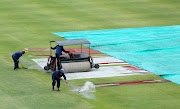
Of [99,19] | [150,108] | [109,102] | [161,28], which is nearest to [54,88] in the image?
[109,102]

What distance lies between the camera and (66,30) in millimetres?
45125

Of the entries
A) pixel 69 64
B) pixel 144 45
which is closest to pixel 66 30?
pixel 144 45

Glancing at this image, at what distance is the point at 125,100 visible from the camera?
21719 mm

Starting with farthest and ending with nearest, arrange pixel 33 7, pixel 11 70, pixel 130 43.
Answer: pixel 33 7
pixel 130 43
pixel 11 70

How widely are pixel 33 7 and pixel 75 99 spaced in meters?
36.8

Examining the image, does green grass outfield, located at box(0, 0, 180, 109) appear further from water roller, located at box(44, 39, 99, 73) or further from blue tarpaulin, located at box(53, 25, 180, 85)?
blue tarpaulin, located at box(53, 25, 180, 85)

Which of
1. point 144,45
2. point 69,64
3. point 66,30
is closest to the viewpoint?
point 69,64

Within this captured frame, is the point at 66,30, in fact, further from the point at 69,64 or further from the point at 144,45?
the point at 69,64

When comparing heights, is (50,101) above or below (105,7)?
below

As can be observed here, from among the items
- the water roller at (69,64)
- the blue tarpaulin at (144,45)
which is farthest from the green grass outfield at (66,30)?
the blue tarpaulin at (144,45)

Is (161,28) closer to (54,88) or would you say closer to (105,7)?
(105,7)

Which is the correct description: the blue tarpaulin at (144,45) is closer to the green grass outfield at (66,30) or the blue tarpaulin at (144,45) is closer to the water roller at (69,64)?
the green grass outfield at (66,30)

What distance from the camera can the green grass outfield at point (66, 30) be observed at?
2123cm

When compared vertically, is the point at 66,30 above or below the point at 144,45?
above
